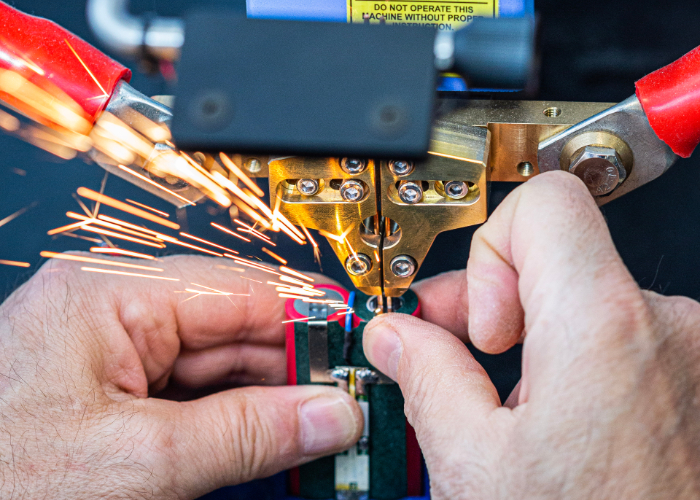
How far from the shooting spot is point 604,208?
Answer: 37.9 inches

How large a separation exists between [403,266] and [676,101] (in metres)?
0.36

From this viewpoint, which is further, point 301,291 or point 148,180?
point 301,291

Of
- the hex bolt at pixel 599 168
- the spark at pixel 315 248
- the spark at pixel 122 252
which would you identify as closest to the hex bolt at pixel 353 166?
the hex bolt at pixel 599 168

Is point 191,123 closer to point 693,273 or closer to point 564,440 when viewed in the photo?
point 564,440

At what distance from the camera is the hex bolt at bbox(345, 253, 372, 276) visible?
736 millimetres

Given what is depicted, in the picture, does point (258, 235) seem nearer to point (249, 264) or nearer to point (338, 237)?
point (249, 264)

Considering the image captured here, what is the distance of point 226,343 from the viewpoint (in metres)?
1.14

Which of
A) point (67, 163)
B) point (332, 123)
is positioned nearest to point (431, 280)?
point (332, 123)

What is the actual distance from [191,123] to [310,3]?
1.13ft

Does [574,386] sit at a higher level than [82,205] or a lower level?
lower

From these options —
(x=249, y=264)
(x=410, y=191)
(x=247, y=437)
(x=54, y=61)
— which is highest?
(x=54, y=61)

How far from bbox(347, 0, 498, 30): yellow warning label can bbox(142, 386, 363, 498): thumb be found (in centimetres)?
56

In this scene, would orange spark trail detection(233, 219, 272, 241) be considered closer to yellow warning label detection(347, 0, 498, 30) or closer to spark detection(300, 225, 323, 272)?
spark detection(300, 225, 323, 272)

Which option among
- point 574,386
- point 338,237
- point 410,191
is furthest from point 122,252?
point 574,386
